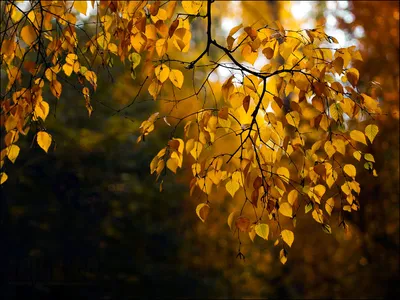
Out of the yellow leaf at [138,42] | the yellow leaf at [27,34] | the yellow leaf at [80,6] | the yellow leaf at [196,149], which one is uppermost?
the yellow leaf at [80,6]

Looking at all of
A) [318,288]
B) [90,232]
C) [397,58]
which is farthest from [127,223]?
[397,58]

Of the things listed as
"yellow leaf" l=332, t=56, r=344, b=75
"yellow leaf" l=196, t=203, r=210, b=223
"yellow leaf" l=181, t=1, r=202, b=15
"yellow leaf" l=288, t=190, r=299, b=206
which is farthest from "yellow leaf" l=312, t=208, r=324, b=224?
"yellow leaf" l=181, t=1, r=202, b=15

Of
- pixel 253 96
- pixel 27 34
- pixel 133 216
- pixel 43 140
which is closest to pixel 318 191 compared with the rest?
pixel 253 96

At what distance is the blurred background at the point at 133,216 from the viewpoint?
586cm

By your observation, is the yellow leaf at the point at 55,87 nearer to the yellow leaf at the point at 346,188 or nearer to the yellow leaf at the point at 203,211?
the yellow leaf at the point at 203,211

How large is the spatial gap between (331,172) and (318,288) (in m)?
5.06

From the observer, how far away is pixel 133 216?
643cm

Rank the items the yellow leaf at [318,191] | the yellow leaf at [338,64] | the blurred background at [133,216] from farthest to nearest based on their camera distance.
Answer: the blurred background at [133,216], the yellow leaf at [318,191], the yellow leaf at [338,64]

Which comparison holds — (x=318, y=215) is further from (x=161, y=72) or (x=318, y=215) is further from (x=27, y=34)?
(x=27, y=34)

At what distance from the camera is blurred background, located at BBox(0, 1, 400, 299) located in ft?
19.2

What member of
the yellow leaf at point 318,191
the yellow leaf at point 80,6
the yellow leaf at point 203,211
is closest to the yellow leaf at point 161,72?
the yellow leaf at point 80,6

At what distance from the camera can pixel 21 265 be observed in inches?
226

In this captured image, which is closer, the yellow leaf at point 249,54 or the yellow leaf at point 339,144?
the yellow leaf at point 249,54

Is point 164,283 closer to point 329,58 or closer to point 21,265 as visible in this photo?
point 21,265
